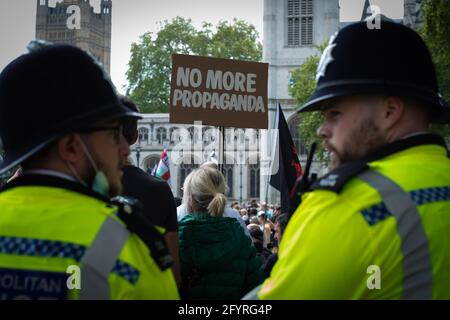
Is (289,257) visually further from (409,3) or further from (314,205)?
(409,3)

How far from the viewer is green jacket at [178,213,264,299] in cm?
417

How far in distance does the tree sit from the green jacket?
163 feet

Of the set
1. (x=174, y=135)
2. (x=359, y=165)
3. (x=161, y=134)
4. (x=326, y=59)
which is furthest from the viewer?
(x=161, y=134)

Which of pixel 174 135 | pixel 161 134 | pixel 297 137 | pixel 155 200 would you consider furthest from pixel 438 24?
pixel 161 134

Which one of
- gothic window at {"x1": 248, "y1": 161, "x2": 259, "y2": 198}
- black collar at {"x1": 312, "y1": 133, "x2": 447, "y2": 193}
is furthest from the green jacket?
gothic window at {"x1": 248, "y1": 161, "x2": 259, "y2": 198}

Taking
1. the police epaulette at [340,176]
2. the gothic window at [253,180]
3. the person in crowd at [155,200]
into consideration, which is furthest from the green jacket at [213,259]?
the gothic window at [253,180]

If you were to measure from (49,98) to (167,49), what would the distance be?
55.0 metres

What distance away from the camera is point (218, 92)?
24.5ft

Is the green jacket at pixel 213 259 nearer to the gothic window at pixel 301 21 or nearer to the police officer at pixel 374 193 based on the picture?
the police officer at pixel 374 193

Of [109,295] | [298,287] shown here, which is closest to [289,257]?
[298,287]

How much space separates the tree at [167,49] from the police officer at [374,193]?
51639mm

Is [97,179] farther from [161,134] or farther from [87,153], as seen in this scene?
[161,134]

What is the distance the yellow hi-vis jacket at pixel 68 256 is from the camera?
5.93 ft

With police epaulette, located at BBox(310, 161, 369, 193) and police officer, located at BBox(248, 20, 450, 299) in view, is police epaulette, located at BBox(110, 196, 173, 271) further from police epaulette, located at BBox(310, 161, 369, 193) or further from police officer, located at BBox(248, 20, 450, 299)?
police epaulette, located at BBox(310, 161, 369, 193)
